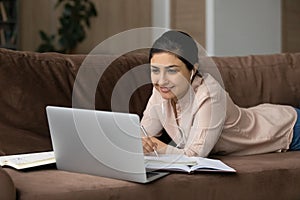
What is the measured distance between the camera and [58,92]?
2104 mm

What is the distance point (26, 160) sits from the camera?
1.76m

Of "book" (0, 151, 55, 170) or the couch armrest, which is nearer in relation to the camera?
the couch armrest

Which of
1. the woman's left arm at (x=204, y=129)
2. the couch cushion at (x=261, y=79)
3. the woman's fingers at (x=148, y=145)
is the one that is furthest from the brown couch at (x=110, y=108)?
the woman's fingers at (x=148, y=145)

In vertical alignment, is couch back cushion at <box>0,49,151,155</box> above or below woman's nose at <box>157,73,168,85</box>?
below

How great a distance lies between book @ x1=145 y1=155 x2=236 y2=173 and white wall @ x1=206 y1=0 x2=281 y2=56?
3254mm

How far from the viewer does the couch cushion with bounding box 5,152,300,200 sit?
1.52m

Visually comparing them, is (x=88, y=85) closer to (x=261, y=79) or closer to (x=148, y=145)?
(x=148, y=145)

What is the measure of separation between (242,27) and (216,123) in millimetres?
3232

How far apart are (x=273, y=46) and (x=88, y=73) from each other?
3.38 m

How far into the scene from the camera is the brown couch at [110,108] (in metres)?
1.57

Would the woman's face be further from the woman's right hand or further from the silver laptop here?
the silver laptop

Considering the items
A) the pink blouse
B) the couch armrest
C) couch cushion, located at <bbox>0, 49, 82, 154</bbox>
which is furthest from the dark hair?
the couch armrest

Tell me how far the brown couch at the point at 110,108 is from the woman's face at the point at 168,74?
0.31 metres

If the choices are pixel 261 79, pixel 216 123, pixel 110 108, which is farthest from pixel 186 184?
pixel 261 79
